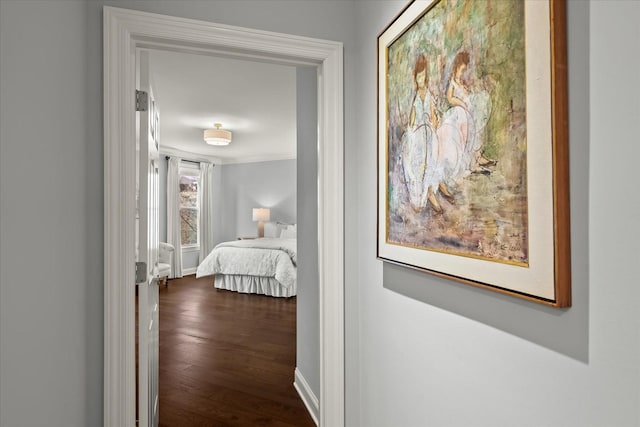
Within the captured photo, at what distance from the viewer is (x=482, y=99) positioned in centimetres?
94

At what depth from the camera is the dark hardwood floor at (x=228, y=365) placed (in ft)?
7.84

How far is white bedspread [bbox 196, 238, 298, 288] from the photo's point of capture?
5.50 m

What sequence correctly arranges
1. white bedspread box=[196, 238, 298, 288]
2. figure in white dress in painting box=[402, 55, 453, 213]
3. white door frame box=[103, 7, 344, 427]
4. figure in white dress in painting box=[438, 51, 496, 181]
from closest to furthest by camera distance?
1. figure in white dress in painting box=[438, 51, 496, 181]
2. figure in white dress in painting box=[402, 55, 453, 213]
3. white door frame box=[103, 7, 344, 427]
4. white bedspread box=[196, 238, 298, 288]

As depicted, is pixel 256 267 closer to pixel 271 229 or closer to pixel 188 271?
pixel 271 229

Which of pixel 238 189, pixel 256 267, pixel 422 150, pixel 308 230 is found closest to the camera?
pixel 422 150

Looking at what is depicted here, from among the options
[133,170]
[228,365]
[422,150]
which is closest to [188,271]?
[228,365]

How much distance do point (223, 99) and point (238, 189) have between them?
4422mm

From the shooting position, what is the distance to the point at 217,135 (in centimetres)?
540

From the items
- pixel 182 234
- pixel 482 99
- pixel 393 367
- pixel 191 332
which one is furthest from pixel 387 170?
pixel 182 234

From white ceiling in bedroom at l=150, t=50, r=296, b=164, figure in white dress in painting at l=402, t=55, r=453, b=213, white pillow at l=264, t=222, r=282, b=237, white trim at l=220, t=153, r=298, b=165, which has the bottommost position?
white pillow at l=264, t=222, r=282, b=237

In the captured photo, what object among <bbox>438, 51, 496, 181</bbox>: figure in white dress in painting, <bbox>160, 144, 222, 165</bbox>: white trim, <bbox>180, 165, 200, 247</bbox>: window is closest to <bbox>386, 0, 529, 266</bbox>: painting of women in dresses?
<bbox>438, 51, 496, 181</bbox>: figure in white dress in painting

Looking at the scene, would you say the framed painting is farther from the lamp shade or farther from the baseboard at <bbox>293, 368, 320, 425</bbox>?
the lamp shade

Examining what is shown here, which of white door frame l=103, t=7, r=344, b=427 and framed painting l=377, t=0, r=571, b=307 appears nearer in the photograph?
framed painting l=377, t=0, r=571, b=307
